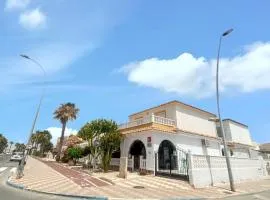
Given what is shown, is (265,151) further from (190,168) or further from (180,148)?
(190,168)

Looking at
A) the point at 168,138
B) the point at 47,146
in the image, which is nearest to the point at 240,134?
the point at 168,138

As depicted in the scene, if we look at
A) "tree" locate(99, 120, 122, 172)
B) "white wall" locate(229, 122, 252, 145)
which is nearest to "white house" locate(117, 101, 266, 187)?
"tree" locate(99, 120, 122, 172)

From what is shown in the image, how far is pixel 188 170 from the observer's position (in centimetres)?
1564

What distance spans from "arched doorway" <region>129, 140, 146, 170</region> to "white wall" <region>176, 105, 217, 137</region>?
464 cm

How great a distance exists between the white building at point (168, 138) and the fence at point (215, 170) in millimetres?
1345

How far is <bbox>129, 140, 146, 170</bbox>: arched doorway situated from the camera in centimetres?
2154

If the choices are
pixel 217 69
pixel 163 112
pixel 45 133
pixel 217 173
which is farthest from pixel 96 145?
pixel 45 133

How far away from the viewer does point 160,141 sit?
A: 20.9 meters

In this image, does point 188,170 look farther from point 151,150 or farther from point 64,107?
point 64,107

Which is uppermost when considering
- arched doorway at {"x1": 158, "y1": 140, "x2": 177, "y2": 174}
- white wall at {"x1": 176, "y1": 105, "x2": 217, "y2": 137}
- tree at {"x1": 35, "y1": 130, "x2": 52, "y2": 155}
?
tree at {"x1": 35, "y1": 130, "x2": 52, "y2": 155}

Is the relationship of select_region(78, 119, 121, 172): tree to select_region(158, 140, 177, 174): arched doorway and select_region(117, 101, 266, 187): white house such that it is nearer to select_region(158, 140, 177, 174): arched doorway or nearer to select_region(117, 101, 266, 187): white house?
select_region(117, 101, 266, 187): white house

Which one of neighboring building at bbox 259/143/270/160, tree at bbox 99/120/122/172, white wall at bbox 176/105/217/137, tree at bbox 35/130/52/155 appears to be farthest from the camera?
tree at bbox 35/130/52/155

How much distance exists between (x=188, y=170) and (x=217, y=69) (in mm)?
7529

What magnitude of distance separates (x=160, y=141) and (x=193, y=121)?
7.38 meters
